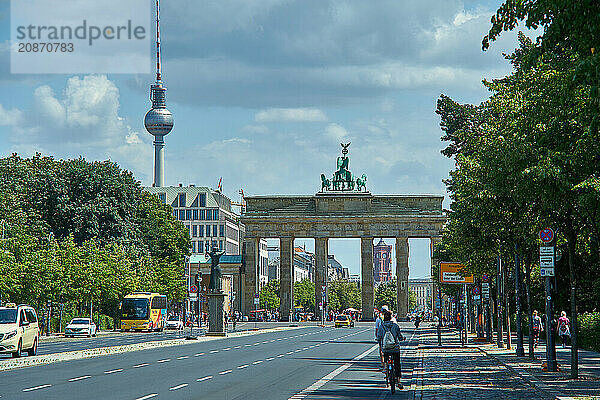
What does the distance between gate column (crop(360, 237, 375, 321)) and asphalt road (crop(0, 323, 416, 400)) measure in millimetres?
91105

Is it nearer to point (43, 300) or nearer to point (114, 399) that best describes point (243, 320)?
point (43, 300)

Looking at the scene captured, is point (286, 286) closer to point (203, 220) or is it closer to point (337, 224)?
point (337, 224)

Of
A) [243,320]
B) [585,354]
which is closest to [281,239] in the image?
[243,320]

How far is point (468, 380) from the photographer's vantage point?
27.3 m

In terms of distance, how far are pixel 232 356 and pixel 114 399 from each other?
20.1 meters

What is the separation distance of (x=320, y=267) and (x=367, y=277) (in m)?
6.32

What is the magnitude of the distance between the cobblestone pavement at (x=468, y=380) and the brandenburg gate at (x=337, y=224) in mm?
89974

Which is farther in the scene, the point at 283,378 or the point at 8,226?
the point at 8,226

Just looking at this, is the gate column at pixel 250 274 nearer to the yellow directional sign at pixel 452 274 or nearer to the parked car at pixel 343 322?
the parked car at pixel 343 322

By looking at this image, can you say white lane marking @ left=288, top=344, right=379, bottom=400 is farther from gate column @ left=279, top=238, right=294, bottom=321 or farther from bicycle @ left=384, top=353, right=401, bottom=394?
gate column @ left=279, top=238, right=294, bottom=321

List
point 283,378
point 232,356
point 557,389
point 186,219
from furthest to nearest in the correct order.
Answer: point 186,219 < point 232,356 < point 283,378 < point 557,389

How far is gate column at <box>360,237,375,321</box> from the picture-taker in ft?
433

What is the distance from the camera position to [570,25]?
1309 cm

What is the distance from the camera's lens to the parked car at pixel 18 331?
3662 centimetres
